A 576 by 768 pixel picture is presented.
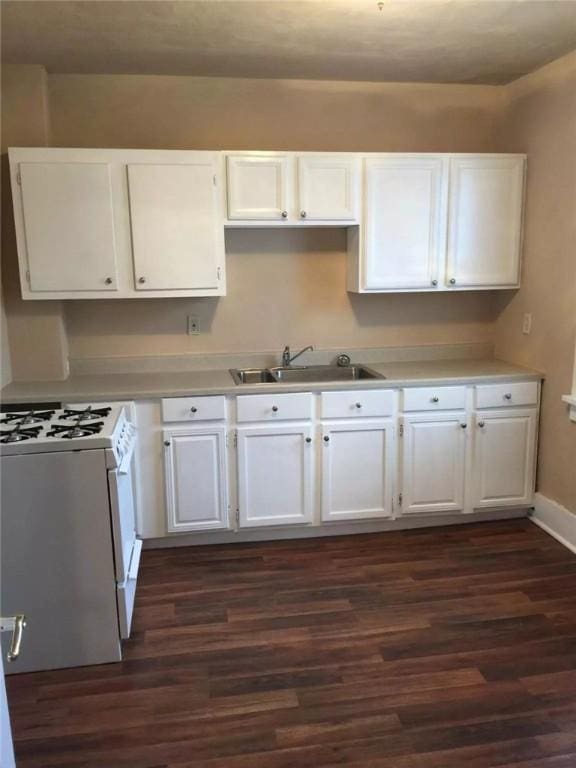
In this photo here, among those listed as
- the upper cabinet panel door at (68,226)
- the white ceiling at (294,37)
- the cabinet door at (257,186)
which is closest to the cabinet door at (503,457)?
the cabinet door at (257,186)

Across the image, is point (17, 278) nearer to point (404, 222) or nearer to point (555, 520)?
point (404, 222)

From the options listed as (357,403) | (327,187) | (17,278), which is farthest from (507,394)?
(17,278)

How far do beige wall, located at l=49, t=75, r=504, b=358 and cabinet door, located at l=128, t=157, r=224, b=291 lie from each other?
1.19 feet

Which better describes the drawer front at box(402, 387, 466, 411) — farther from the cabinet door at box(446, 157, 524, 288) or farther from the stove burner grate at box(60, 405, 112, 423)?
the stove burner grate at box(60, 405, 112, 423)

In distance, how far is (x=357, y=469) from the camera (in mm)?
3326

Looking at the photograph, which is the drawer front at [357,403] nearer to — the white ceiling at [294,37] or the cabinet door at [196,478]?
the cabinet door at [196,478]

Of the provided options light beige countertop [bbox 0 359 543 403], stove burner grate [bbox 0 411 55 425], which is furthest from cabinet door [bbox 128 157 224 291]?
stove burner grate [bbox 0 411 55 425]

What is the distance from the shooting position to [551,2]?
A: 2.41 m

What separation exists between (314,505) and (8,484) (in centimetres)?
161

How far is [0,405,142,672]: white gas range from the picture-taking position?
2.26m

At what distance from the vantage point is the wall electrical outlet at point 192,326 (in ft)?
11.8

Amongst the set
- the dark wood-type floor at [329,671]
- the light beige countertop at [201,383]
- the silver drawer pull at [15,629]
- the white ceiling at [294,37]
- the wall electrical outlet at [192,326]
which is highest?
the white ceiling at [294,37]

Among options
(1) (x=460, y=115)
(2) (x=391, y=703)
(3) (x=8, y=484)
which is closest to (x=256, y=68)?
(1) (x=460, y=115)

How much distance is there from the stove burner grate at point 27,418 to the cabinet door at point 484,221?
2.23m
